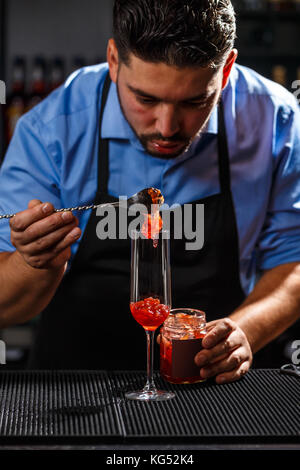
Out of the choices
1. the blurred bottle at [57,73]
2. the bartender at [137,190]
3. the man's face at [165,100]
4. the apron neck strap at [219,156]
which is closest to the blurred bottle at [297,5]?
the blurred bottle at [57,73]

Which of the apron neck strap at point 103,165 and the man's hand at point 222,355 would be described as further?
the apron neck strap at point 103,165

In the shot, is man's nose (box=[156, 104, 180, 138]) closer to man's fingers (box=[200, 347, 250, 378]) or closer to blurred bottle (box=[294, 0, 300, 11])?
man's fingers (box=[200, 347, 250, 378])

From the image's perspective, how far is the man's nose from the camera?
150 cm

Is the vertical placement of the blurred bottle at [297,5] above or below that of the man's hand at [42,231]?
above

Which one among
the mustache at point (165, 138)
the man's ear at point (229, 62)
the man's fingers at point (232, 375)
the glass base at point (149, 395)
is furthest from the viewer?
the man's ear at point (229, 62)

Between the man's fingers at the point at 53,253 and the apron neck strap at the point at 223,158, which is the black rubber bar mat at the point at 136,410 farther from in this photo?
the apron neck strap at the point at 223,158

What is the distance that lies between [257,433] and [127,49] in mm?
900

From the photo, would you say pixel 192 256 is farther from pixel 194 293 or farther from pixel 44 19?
pixel 44 19

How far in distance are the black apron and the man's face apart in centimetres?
31

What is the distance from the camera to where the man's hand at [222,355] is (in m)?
1.42

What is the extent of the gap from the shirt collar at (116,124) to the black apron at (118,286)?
2cm

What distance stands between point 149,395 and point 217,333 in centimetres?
22

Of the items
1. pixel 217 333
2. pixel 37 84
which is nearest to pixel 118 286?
pixel 217 333

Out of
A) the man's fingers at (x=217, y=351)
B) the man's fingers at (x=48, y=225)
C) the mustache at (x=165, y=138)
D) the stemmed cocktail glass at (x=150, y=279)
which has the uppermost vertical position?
the mustache at (x=165, y=138)
